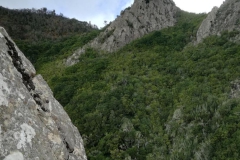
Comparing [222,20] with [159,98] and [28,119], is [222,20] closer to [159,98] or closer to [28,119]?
[159,98]

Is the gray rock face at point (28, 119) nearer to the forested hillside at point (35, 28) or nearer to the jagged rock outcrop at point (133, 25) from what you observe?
the jagged rock outcrop at point (133, 25)

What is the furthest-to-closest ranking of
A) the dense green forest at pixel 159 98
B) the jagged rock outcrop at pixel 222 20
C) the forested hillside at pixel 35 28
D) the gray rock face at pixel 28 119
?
1. the forested hillside at pixel 35 28
2. the jagged rock outcrop at pixel 222 20
3. the dense green forest at pixel 159 98
4. the gray rock face at pixel 28 119

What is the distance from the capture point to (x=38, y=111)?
7.17m

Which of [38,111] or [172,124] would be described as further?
[172,124]

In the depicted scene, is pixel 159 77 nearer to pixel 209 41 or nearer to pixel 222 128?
pixel 209 41

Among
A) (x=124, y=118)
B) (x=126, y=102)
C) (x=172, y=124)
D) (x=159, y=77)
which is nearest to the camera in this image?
(x=172, y=124)

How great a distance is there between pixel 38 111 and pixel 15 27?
604ft

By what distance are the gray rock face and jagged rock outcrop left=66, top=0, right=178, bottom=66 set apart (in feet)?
264

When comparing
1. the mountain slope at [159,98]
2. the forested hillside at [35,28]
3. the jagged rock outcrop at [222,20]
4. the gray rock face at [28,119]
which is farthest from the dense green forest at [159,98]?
the forested hillside at [35,28]

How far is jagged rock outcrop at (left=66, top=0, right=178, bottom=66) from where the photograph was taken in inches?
3565

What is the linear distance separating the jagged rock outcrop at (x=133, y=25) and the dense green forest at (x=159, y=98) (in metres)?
5.41

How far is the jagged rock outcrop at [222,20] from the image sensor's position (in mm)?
70688

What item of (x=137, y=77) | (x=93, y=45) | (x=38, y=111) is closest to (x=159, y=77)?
(x=137, y=77)

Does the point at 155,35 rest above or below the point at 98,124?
above
